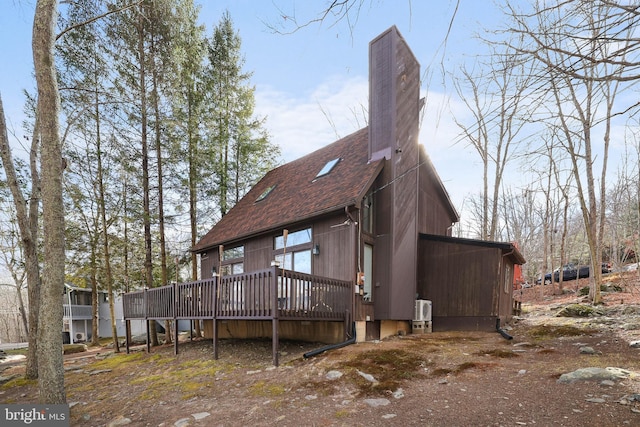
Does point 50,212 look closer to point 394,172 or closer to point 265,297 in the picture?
point 265,297

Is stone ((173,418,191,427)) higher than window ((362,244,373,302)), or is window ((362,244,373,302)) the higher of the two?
window ((362,244,373,302))

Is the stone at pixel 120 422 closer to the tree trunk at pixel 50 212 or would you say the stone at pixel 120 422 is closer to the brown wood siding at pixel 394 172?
the tree trunk at pixel 50 212

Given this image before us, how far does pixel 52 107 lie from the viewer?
5387 mm

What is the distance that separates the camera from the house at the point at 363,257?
24.7 ft

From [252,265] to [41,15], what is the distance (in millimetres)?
7189

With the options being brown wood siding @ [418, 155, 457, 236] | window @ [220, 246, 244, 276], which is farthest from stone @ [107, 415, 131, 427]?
brown wood siding @ [418, 155, 457, 236]

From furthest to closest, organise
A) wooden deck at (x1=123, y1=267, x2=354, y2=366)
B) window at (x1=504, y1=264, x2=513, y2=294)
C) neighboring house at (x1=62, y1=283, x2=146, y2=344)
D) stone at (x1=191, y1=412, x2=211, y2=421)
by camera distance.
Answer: neighboring house at (x1=62, y1=283, x2=146, y2=344) < window at (x1=504, y1=264, x2=513, y2=294) < wooden deck at (x1=123, y1=267, x2=354, y2=366) < stone at (x1=191, y1=412, x2=211, y2=421)

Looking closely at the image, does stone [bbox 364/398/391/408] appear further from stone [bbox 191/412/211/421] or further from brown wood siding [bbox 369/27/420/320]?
brown wood siding [bbox 369/27/420/320]

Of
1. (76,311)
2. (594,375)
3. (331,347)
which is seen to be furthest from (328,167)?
(76,311)

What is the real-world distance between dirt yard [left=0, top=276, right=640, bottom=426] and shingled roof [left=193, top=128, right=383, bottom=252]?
3.13 meters

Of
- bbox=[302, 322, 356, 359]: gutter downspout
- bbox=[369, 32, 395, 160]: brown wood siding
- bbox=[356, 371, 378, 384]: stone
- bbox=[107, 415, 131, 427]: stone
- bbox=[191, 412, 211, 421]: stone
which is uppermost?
bbox=[369, 32, 395, 160]: brown wood siding

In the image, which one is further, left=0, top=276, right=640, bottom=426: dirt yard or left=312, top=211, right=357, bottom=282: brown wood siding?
left=312, top=211, right=357, bottom=282: brown wood siding

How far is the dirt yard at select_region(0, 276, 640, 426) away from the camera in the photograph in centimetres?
379

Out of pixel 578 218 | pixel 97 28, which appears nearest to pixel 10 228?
pixel 97 28
